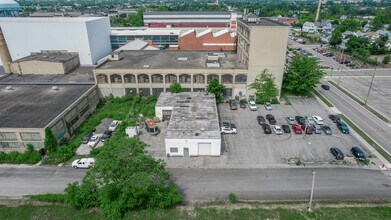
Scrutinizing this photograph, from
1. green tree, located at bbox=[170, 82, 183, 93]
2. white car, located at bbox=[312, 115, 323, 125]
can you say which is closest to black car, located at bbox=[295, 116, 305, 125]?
white car, located at bbox=[312, 115, 323, 125]

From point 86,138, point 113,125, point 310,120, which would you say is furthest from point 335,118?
point 86,138

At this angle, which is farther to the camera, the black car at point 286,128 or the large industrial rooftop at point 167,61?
the large industrial rooftop at point 167,61

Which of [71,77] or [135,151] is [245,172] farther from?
[71,77]

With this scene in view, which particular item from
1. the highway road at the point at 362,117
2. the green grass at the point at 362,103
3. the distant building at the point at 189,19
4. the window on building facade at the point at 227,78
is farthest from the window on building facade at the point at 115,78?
the distant building at the point at 189,19

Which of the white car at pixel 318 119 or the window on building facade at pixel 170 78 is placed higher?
the window on building facade at pixel 170 78

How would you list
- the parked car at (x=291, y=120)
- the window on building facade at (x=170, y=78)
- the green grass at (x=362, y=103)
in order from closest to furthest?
the parked car at (x=291, y=120) → the green grass at (x=362, y=103) → the window on building facade at (x=170, y=78)

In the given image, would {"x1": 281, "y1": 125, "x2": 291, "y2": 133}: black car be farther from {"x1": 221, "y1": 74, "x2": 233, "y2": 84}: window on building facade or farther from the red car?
{"x1": 221, "y1": 74, "x2": 233, "y2": 84}: window on building facade

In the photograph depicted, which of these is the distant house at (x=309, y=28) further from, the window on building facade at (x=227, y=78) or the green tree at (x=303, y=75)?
the window on building facade at (x=227, y=78)

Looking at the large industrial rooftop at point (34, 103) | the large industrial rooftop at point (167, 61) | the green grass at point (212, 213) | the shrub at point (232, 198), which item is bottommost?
the green grass at point (212, 213)
